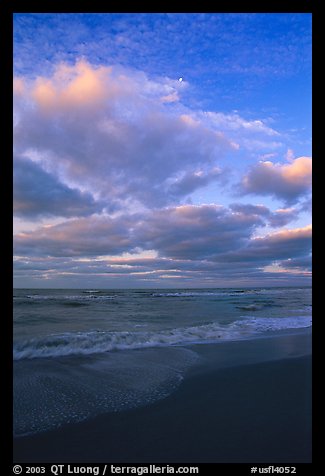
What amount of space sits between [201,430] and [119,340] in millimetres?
5004

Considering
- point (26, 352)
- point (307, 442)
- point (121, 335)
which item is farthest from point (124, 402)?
point (121, 335)

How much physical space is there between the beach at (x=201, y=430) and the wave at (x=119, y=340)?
3.11 meters

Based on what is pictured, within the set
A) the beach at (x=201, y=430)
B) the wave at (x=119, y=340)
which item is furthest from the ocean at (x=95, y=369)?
the beach at (x=201, y=430)

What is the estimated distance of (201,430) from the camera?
→ 332cm

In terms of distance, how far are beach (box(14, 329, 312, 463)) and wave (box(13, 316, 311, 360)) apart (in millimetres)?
3107

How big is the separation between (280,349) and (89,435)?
546cm

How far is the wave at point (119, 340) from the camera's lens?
6.82 metres
